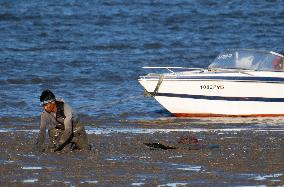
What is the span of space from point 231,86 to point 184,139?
218 inches

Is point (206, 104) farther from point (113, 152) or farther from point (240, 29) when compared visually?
point (240, 29)

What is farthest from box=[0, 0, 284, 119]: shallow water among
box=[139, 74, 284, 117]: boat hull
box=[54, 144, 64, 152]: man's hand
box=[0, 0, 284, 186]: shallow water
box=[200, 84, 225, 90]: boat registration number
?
box=[54, 144, 64, 152]: man's hand

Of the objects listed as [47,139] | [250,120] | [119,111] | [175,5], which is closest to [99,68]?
[119,111]

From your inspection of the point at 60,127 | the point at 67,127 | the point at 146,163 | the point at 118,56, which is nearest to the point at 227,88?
the point at 60,127

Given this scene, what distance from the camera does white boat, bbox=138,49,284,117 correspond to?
22281 mm

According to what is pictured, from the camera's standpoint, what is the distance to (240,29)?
42.8 meters

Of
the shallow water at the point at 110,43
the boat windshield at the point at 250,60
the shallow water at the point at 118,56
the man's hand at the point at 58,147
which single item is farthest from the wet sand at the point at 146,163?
the shallow water at the point at 110,43

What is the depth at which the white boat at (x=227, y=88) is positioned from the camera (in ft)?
73.1

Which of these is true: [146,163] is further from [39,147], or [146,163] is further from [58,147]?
[39,147]

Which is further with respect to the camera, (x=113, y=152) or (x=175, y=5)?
(x=175, y=5)

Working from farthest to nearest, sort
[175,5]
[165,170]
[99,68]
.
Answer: [175,5] → [99,68] → [165,170]

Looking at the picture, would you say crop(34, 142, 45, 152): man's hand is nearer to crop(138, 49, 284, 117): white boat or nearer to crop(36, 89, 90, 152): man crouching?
crop(36, 89, 90, 152): man crouching

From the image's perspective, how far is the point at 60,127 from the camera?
1647 cm

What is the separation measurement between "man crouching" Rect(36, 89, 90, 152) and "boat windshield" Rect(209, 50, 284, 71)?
22.6 feet
